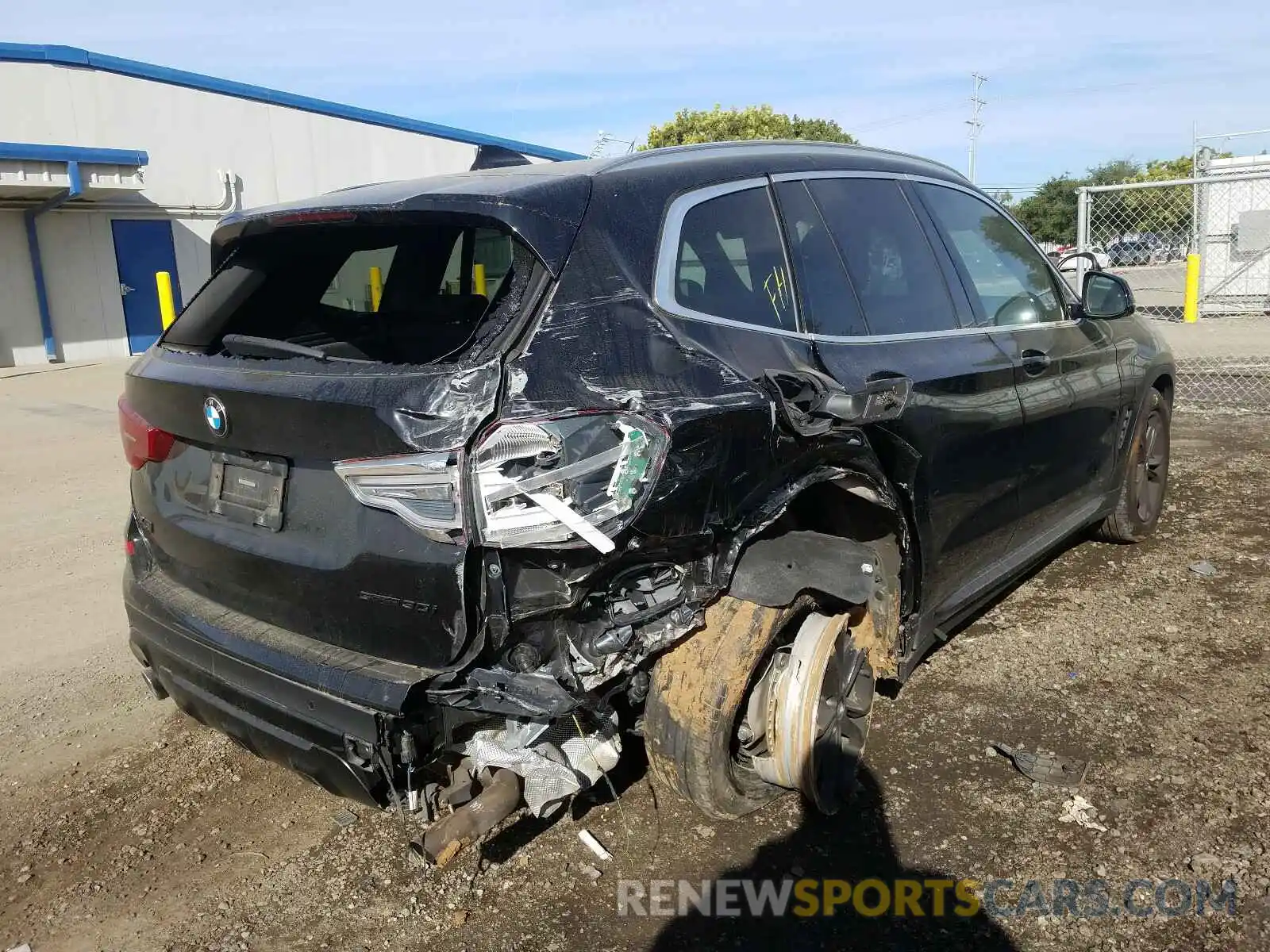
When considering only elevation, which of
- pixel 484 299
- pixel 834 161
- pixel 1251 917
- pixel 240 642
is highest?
pixel 834 161

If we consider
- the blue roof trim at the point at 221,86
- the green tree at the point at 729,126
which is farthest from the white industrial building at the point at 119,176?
the green tree at the point at 729,126

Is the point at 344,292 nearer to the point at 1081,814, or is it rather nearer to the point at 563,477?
the point at 563,477

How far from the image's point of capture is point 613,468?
2.18 m

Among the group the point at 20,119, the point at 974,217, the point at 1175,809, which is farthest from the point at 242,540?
the point at 20,119

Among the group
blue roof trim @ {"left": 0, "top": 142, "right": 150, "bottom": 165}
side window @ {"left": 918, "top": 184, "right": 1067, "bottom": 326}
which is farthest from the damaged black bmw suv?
blue roof trim @ {"left": 0, "top": 142, "right": 150, "bottom": 165}

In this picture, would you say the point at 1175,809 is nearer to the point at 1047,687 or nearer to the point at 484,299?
the point at 1047,687

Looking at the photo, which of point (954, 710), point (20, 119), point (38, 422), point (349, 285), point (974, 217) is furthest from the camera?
point (20, 119)

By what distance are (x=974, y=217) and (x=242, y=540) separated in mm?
3102

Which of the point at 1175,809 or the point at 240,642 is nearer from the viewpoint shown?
the point at 240,642

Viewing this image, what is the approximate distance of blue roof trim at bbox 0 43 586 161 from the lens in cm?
1644

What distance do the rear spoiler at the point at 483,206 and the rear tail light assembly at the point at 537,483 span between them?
1.46 ft

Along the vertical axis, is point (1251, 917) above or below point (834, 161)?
below

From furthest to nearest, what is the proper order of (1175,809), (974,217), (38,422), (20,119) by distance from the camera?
(20,119) < (38,422) < (974,217) < (1175,809)

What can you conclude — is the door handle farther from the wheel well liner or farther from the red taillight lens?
the red taillight lens
